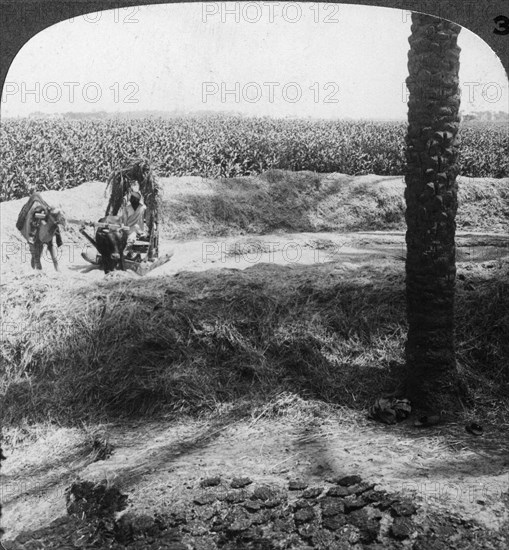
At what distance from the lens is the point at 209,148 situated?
4.36 m

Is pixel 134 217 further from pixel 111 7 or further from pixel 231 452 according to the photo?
pixel 231 452

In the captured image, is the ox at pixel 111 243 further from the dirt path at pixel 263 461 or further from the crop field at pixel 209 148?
the dirt path at pixel 263 461

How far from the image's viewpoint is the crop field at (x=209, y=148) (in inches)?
163

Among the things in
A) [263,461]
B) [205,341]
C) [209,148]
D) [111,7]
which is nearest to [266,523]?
[263,461]

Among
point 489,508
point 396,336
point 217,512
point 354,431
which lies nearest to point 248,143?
point 396,336

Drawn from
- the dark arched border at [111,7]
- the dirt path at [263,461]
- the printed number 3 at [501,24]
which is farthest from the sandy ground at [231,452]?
the printed number 3 at [501,24]

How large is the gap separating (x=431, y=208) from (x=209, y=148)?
1215 millimetres

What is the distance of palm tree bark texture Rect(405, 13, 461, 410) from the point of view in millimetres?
3996

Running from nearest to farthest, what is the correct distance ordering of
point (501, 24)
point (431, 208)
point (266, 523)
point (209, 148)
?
point (501, 24) → point (266, 523) → point (431, 208) → point (209, 148)

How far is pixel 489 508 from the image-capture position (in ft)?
13.2

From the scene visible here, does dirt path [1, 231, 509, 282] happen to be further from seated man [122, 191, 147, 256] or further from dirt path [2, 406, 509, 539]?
dirt path [2, 406, 509, 539]

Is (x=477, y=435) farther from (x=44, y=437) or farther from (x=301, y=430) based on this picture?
(x=44, y=437)

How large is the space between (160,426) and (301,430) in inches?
29.5

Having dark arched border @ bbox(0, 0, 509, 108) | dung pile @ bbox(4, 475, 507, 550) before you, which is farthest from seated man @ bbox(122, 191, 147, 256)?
dung pile @ bbox(4, 475, 507, 550)
